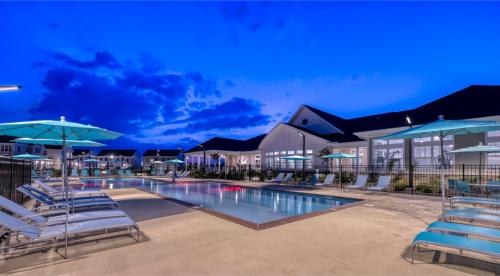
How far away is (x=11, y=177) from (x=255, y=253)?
8889 mm

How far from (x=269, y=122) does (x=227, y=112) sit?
16.8 m

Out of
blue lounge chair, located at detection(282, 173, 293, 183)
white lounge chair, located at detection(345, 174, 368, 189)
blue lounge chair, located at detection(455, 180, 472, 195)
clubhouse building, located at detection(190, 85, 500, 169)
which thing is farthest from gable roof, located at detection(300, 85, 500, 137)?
blue lounge chair, located at detection(455, 180, 472, 195)

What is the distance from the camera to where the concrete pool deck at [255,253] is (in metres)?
3.80

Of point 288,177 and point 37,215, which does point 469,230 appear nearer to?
point 37,215

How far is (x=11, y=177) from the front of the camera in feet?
27.9

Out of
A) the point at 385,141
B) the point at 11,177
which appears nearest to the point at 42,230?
the point at 11,177

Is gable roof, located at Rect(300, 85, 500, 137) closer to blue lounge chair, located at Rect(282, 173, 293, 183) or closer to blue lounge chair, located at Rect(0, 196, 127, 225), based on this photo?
blue lounge chair, located at Rect(282, 173, 293, 183)

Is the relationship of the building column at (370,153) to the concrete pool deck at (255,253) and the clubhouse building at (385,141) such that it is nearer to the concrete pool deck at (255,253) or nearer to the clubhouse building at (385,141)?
the clubhouse building at (385,141)

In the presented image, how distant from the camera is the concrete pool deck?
12.5 ft

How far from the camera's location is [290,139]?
2792cm

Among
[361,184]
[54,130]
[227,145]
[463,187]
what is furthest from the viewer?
[227,145]

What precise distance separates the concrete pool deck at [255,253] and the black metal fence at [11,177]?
4.81 meters

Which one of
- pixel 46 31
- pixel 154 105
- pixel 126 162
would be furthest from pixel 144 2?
pixel 126 162

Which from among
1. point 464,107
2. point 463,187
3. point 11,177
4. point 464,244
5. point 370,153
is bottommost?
point 463,187
